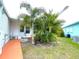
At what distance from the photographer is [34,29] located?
1549cm

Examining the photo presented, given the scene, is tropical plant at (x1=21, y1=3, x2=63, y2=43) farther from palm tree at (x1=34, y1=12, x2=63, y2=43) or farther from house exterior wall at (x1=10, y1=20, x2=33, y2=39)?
house exterior wall at (x1=10, y1=20, x2=33, y2=39)

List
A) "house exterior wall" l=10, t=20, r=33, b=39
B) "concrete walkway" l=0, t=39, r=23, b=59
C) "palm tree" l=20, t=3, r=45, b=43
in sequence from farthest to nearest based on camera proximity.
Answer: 1. "house exterior wall" l=10, t=20, r=33, b=39
2. "palm tree" l=20, t=3, r=45, b=43
3. "concrete walkway" l=0, t=39, r=23, b=59

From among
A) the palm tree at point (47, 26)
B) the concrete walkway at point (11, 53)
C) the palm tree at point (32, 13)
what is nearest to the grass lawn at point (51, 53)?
the concrete walkway at point (11, 53)

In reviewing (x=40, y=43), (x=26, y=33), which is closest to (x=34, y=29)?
(x=40, y=43)

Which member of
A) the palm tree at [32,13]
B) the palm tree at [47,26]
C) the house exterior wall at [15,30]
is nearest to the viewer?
the palm tree at [47,26]

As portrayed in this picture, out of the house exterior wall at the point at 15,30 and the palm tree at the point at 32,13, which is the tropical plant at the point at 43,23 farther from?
the house exterior wall at the point at 15,30

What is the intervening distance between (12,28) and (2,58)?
1419cm

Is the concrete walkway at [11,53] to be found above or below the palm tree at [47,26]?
below

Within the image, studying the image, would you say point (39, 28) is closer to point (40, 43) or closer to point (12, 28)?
point (40, 43)

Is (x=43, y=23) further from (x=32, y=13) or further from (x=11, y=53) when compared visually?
(x=11, y=53)

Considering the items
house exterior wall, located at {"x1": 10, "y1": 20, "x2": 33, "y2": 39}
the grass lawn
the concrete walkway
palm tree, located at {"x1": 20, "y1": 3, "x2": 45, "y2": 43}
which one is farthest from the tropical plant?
house exterior wall, located at {"x1": 10, "y1": 20, "x2": 33, "y2": 39}

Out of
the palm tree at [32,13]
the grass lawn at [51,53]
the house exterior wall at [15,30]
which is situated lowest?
the grass lawn at [51,53]

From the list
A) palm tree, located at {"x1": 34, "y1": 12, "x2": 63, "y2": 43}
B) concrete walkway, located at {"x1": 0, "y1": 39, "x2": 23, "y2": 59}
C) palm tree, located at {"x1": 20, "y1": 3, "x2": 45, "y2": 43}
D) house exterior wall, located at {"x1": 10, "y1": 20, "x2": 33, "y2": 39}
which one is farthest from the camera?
house exterior wall, located at {"x1": 10, "y1": 20, "x2": 33, "y2": 39}

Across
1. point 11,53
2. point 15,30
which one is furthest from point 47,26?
point 15,30
